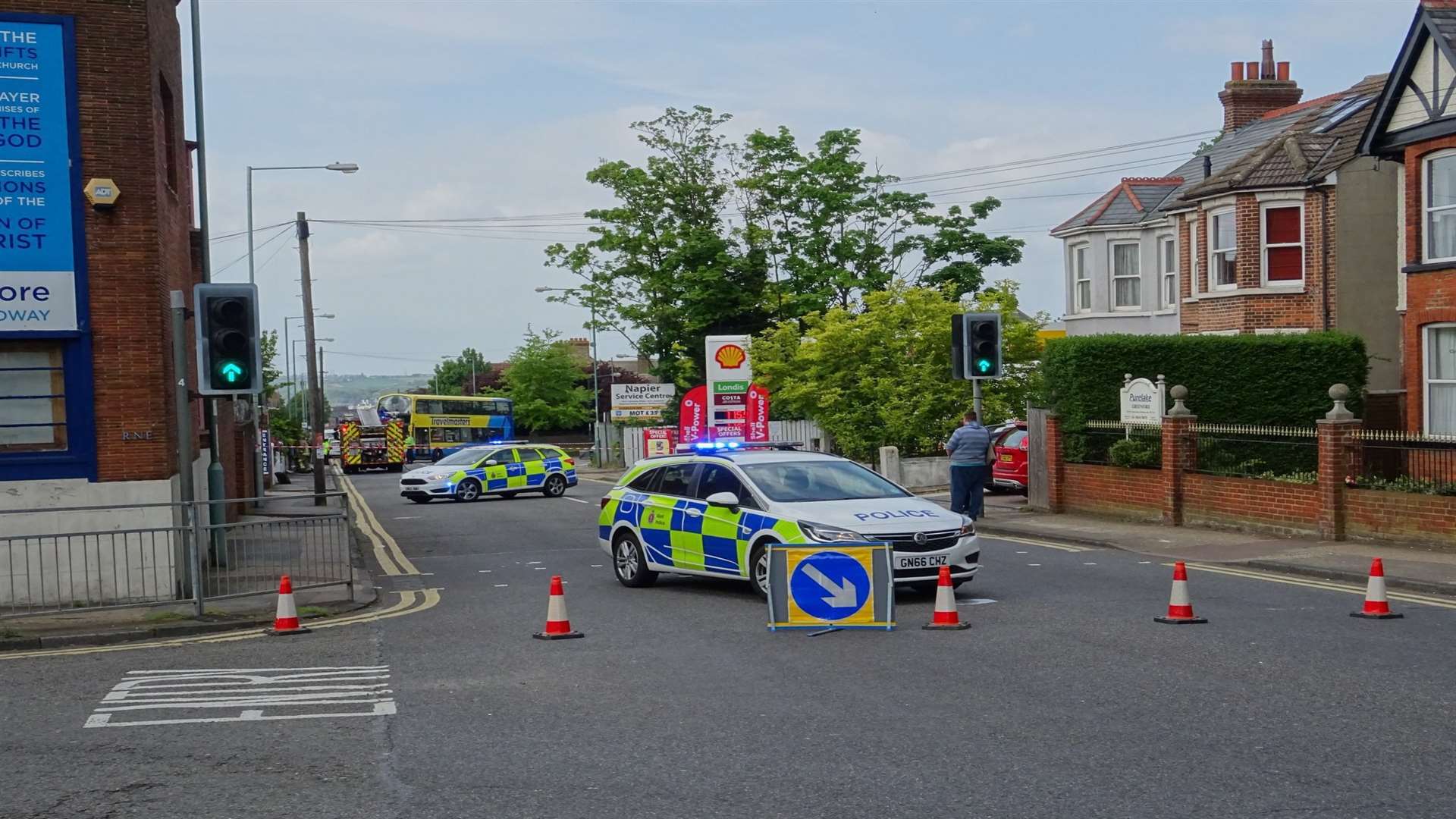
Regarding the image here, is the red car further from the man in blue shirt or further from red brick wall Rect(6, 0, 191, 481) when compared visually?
red brick wall Rect(6, 0, 191, 481)

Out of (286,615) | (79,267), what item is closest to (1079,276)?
(79,267)

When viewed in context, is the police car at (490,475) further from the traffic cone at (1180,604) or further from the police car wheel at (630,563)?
the traffic cone at (1180,604)

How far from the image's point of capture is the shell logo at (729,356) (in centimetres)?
3105

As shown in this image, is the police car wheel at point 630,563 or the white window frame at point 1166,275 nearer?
the police car wheel at point 630,563

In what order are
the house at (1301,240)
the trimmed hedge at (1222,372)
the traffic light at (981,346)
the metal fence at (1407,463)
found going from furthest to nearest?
the house at (1301,240) < the trimmed hedge at (1222,372) < the traffic light at (981,346) < the metal fence at (1407,463)

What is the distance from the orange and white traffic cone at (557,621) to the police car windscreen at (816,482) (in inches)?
108

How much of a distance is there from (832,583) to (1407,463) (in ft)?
32.6

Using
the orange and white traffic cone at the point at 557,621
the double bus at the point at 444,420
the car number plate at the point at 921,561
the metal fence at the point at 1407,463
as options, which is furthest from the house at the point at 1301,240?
the double bus at the point at 444,420

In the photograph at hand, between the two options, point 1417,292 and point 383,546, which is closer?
point 1417,292

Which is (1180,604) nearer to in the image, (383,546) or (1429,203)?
(1429,203)

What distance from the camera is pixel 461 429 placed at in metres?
73.7

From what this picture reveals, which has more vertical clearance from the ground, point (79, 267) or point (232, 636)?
point (79, 267)

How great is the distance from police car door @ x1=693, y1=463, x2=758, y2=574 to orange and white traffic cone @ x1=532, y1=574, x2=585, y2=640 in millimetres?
2460

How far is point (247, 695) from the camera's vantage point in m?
9.99
